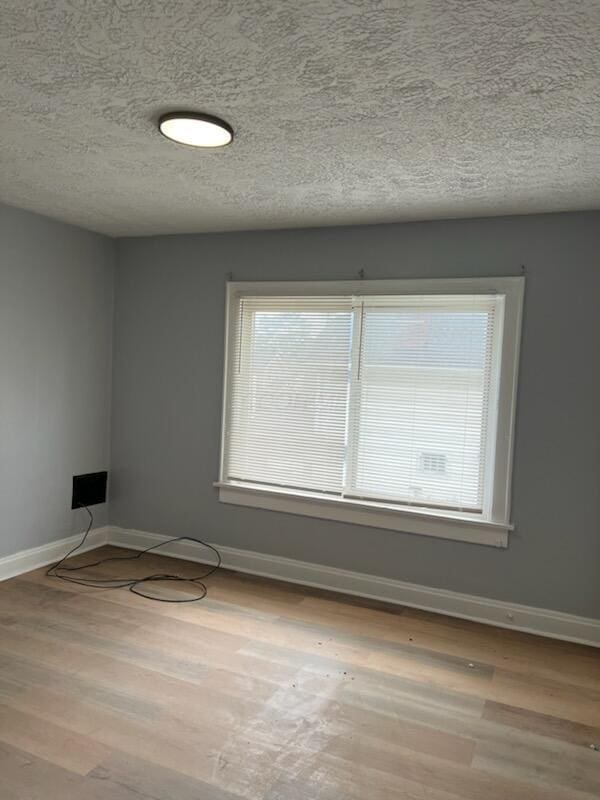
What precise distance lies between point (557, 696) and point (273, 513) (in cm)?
192

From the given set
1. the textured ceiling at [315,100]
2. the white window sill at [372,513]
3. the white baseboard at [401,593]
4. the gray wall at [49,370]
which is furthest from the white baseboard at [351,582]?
the textured ceiling at [315,100]

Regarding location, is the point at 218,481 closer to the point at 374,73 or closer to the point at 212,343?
the point at 212,343

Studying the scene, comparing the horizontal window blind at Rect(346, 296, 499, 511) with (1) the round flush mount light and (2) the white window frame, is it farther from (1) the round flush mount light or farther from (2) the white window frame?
(1) the round flush mount light

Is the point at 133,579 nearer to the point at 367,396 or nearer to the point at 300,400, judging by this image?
the point at 300,400

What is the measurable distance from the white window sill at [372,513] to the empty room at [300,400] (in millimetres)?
18

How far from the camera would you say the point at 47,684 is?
2.48 meters

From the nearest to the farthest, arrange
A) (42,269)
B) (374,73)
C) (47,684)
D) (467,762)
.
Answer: (374,73) → (467,762) → (47,684) → (42,269)

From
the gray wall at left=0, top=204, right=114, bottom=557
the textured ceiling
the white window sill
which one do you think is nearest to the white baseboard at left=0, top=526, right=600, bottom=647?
the gray wall at left=0, top=204, right=114, bottom=557

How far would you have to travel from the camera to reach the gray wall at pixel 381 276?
308cm

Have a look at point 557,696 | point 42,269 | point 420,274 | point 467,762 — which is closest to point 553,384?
point 420,274

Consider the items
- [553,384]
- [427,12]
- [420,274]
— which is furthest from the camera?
[420,274]

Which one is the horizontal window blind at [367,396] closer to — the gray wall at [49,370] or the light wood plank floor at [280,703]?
the light wood plank floor at [280,703]

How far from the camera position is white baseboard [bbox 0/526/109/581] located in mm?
3623

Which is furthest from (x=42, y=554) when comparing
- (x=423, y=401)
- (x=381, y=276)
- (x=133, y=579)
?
(x=381, y=276)
